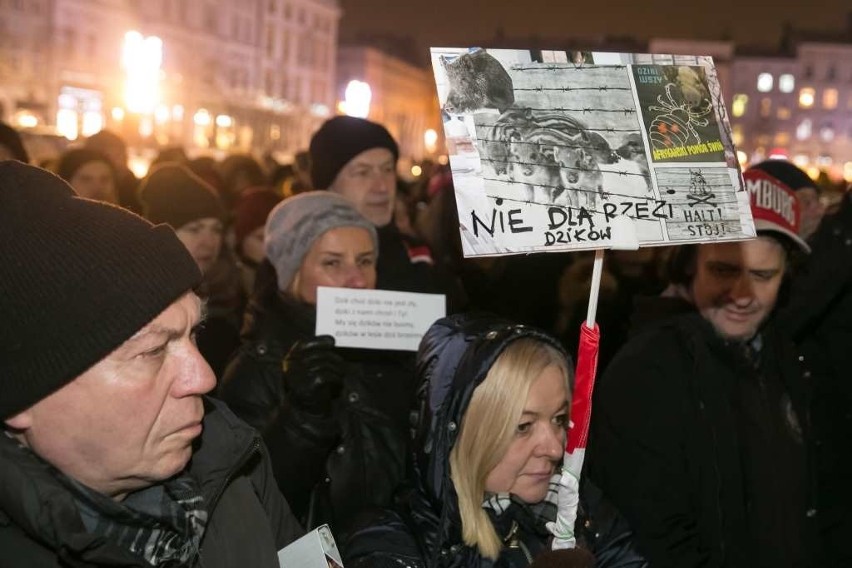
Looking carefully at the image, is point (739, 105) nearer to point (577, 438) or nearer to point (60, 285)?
point (577, 438)

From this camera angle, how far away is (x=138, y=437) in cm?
182

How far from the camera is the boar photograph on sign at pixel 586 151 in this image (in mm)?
2234

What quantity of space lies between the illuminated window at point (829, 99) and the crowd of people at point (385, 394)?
9423 centimetres

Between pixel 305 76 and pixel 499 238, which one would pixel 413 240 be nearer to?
pixel 499 238

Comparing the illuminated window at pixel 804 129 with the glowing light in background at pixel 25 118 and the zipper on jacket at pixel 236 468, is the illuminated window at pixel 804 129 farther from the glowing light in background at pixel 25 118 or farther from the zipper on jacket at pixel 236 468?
the zipper on jacket at pixel 236 468

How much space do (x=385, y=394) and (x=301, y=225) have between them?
0.77 meters

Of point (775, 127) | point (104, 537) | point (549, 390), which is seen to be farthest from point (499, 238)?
point (775, 127)

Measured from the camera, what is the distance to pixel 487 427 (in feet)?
8.57

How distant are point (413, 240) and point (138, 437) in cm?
409

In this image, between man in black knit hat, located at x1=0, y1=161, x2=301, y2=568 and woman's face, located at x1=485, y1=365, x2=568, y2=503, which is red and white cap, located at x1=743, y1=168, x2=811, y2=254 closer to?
woman's face, located at x1=485, y1=365, x2=568, y2=503

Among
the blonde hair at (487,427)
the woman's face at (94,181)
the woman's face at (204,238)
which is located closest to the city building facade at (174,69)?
the woman's face at (94,181)

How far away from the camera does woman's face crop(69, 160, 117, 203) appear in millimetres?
6254

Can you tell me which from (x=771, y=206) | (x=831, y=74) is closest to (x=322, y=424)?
(x=771, y=206)

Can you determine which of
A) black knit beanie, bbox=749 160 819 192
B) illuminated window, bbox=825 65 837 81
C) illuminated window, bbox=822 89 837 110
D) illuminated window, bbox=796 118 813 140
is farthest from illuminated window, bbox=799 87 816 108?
black knit beanie, bbox=749 160 819 192
